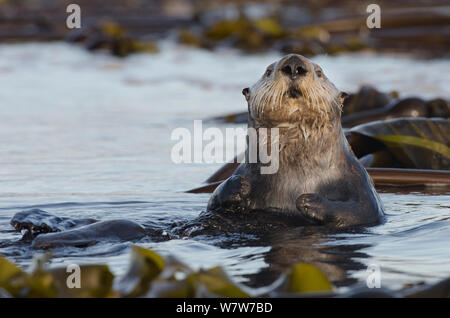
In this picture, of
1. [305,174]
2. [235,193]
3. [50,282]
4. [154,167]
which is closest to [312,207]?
[305,174]

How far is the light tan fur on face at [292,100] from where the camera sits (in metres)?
4.05

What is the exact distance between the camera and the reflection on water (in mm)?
3758

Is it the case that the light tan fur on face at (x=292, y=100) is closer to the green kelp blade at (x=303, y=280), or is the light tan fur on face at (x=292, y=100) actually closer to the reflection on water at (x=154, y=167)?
the reflection on water at (x=154, y=167)

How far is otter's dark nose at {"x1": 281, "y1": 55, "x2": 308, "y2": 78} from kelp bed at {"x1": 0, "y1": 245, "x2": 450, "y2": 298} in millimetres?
1269

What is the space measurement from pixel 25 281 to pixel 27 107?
23.2 feet

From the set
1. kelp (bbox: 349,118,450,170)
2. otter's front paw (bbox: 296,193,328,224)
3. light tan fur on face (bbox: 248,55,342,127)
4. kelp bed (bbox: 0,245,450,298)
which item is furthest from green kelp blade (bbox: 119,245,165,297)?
kelp (bbox: 349,118,450,170)

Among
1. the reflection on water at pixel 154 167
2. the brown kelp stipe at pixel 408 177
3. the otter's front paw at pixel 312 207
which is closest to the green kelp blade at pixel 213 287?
the reflection on water at pixel 154 167

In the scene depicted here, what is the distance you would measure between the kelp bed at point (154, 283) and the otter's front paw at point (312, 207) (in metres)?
1.06

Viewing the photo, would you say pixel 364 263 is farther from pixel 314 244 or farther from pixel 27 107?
pixel 27 107

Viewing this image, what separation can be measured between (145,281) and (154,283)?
128mm

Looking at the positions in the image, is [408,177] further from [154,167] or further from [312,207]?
[154,167]

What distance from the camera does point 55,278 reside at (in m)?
2.94

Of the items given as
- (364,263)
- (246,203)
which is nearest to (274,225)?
(246,203)

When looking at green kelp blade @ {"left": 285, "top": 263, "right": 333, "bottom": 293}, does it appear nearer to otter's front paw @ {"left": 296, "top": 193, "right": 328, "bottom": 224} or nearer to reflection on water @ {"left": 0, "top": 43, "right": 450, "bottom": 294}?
reflection on water @ {"left": 0, "top": 43, "right": 450, "bottom": 294}
